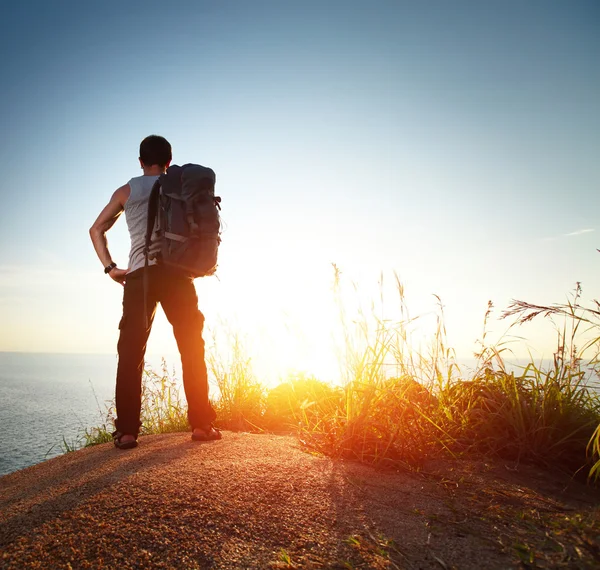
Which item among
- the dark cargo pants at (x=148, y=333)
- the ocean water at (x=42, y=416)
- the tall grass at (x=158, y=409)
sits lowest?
the ocean water at (x=42, y=416)

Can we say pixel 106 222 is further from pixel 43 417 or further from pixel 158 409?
pixel 43 417

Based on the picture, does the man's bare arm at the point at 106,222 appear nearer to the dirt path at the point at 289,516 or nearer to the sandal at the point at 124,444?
the sandal at the point at 124,444

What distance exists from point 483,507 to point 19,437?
23.4 ft

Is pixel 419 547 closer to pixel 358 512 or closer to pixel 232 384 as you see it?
pixel 358 512

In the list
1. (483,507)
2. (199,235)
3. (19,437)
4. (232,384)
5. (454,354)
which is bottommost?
(19,437)

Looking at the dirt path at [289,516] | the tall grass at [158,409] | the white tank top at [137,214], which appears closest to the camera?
the dirt path at [289,516]

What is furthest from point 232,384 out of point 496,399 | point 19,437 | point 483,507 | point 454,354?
point 19,437

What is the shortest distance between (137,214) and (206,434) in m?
1.80

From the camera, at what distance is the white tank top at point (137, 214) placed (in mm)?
2988

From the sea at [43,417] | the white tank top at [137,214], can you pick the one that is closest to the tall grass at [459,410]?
the white tank top at [137,214]

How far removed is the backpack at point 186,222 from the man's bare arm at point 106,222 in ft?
1.19

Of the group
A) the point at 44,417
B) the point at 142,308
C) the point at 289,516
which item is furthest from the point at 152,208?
the point at 44,417

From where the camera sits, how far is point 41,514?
5.37ft

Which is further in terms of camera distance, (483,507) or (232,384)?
(232,384)
